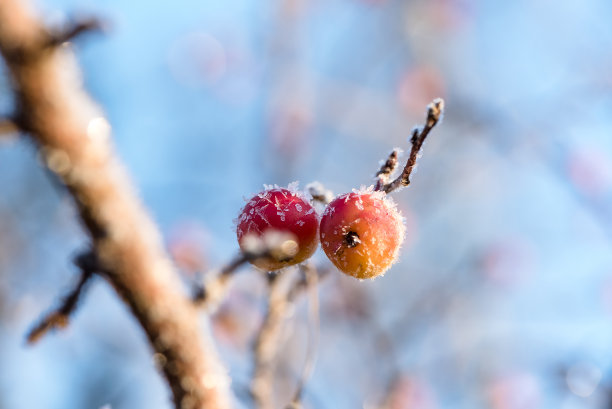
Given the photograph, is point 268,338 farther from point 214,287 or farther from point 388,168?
point 388,168

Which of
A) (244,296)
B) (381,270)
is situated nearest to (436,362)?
(244,296)

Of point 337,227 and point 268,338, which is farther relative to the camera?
point 268,338

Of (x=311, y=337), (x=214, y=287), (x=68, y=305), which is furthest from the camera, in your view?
(x=311, y=337)

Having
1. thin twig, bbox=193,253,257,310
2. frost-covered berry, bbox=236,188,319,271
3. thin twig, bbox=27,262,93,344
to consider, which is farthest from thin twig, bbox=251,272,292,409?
thin twig, bbox=27,262,93,344

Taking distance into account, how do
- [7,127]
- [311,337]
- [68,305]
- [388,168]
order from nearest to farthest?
[7,127], [68,305], [388,168], [311,337]

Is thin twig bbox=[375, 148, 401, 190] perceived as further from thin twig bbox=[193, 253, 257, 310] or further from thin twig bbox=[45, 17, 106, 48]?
thin twig bbox=[45, 17, 106, 48]

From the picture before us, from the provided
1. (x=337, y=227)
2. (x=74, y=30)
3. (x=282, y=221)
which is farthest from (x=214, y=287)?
(x=74, y=30)

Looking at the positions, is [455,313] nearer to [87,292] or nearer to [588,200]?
[588,200]
